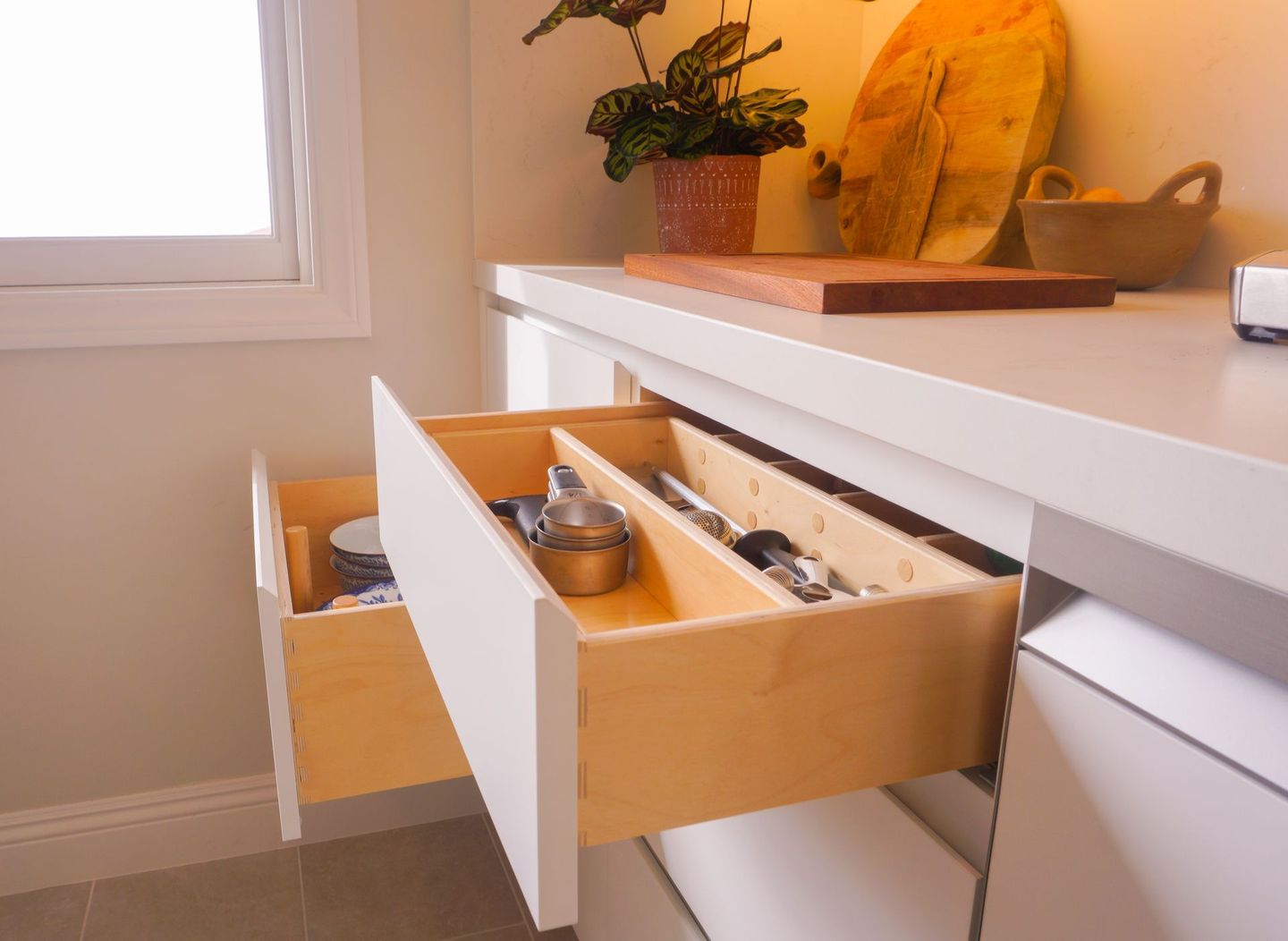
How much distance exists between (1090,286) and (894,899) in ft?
1.82

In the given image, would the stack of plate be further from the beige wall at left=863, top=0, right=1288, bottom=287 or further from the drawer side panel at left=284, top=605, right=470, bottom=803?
the beige wall at left=863, top=0, right=1288, bottom=287

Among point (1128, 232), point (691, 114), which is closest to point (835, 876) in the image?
point (1128, 232)

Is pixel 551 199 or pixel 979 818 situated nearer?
pixel 979 818

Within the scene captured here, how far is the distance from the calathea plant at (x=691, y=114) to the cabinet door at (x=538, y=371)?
0.95ft

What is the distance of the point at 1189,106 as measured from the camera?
1.12m

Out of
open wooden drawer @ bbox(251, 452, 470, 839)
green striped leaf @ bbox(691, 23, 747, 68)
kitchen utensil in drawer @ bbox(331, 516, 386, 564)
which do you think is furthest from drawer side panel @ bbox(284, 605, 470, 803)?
green striped leaf @ bbox(691, 23, 747, 68)

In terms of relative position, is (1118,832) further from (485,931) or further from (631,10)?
(485,931)

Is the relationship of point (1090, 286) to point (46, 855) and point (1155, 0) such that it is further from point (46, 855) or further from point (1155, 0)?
point (46, 855)

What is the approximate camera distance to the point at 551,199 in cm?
160

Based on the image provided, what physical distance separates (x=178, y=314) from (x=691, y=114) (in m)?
0.83

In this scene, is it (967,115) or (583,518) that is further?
(967,115)

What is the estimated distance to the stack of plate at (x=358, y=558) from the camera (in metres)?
1.38

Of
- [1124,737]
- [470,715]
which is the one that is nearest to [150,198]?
[470,715]

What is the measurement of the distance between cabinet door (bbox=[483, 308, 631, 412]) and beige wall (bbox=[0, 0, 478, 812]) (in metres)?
0.09
